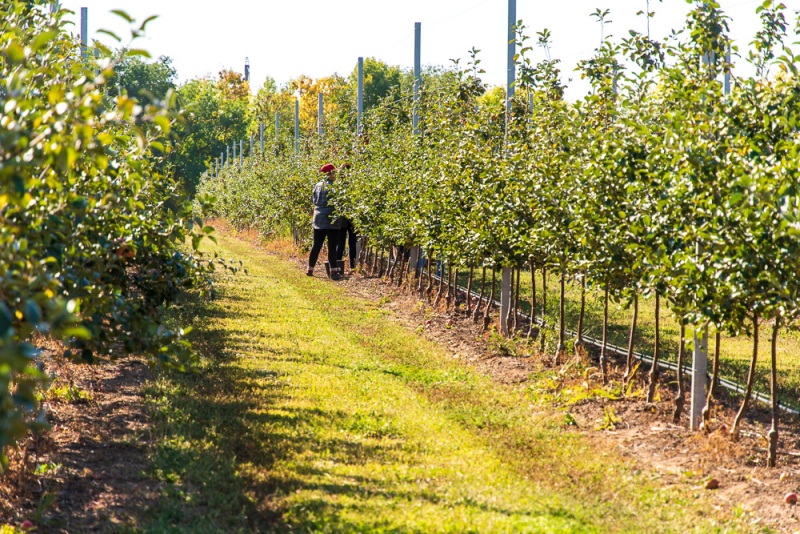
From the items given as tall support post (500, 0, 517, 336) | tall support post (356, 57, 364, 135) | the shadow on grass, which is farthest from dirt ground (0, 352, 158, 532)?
tall support post (356, 57, 364, 135)

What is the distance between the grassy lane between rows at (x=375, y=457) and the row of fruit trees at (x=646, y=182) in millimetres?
1200

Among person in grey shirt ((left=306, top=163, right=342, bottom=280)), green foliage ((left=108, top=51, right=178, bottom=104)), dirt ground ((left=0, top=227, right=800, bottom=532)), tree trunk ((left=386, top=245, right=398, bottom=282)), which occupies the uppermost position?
green foliage ((left=108, top=51, right=178, bottom=104))

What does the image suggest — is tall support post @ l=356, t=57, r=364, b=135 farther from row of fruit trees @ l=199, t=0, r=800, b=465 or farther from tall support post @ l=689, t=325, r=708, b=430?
tall support post @ l=689, t=325, r=708, b=430

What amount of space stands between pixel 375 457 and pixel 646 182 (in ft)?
8.71

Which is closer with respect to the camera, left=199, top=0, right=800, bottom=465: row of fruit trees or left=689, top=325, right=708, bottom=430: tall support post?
left=199, top=0, right=800, bottom=465: row of fruit trees

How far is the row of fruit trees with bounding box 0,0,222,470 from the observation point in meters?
2.50

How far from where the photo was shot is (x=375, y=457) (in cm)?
562

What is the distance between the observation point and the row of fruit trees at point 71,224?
250 centimetres

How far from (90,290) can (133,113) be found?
1503 millimetres

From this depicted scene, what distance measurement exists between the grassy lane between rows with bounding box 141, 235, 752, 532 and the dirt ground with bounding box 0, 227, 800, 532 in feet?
0.60

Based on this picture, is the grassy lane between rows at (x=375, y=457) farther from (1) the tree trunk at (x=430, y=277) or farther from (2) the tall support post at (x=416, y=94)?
(2) the tall support post at (x=416, y=94)

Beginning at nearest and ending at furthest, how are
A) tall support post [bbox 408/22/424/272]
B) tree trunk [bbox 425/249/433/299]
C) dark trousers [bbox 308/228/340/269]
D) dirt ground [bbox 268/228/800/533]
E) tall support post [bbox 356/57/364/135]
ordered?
dirt ground [bbox 268/228/800/533] < tree trunk [bbox 425/249/433/299] < tall support post [bbox 408/22/424/272] < dark trousers [bbox 308/228/340/269] < tall support post [bbox 356/57/364/135]

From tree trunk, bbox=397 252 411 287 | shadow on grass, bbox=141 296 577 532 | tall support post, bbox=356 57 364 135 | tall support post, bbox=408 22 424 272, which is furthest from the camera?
tall support post, bbox=356 57 364 135

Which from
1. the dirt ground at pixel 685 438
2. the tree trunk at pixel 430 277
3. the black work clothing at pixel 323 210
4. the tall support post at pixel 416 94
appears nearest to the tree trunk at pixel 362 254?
the black work clothing at pixel 323 210
